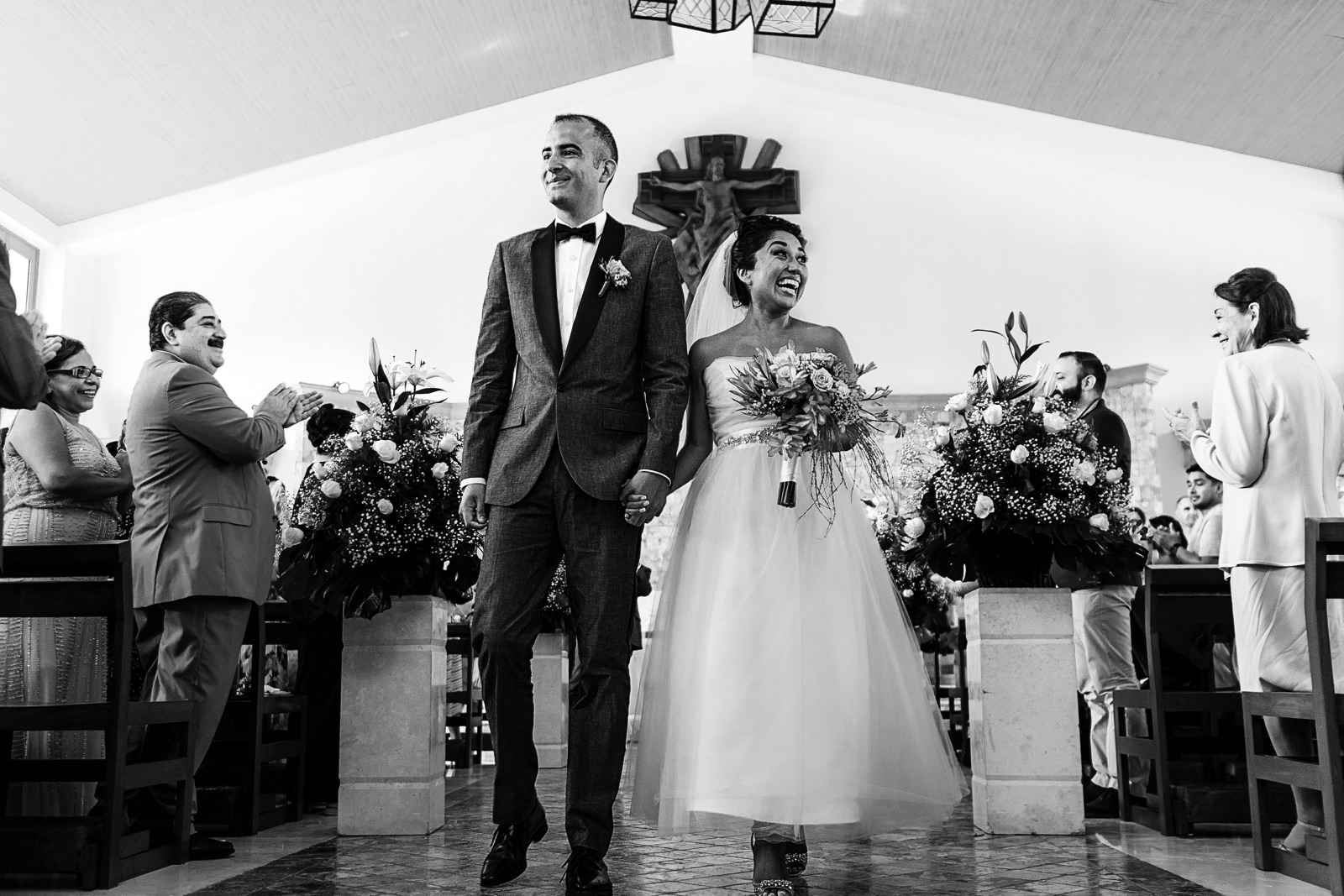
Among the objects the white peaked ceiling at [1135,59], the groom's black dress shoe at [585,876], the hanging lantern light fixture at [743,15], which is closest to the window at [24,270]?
the hanging lantern light fixture at [743,15]

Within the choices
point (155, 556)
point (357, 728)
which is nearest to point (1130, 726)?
point (357, 728)

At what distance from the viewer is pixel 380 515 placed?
13.6ft

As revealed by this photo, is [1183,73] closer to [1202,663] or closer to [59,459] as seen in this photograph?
[1202,663]

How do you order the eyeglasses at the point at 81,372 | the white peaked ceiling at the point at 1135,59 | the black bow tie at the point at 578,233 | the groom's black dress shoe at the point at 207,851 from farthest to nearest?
1. the white peaked ceiling at the point at 1135,59
2. the eyeglasses at the point at 81,372
3. the groom's black dress shoe at the point at 207,851
4. the black bow tie at the point at 578,233

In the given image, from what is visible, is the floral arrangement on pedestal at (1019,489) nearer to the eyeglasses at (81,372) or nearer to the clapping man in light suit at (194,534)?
the clapping man in light suit at (194,534)

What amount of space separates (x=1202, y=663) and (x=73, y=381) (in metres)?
4.27

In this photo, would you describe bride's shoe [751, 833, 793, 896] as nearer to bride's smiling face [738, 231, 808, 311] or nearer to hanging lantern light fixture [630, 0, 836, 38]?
bride's smiling face [738, 231, 808, 311]

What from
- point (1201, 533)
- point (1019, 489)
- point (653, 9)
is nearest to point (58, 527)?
point (1019, 489)

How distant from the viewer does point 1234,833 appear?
402cm

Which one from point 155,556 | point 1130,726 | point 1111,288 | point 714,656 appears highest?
point 1111,288

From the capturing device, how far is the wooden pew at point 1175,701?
407 centimetres

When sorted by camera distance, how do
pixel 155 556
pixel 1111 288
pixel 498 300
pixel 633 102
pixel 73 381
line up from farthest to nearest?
pixel 633 102, pixel 1111 288, pixel 73 381, pixel 155 556, pixel 498 300

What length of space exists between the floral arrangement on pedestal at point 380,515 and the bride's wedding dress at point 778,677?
4.03 ft

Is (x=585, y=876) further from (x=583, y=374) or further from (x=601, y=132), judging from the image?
(x=601, y=132)
